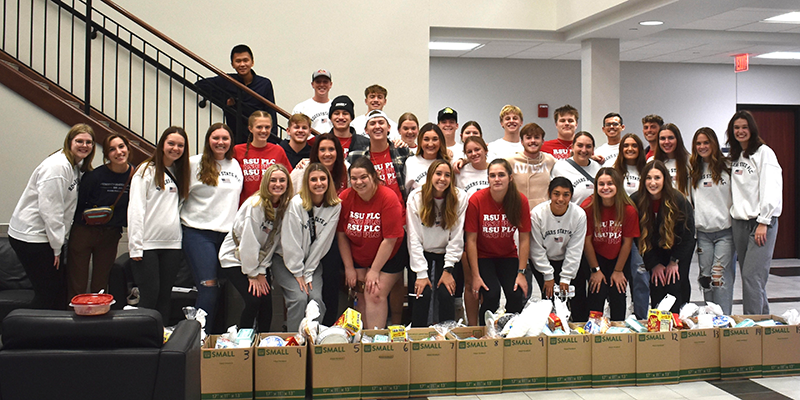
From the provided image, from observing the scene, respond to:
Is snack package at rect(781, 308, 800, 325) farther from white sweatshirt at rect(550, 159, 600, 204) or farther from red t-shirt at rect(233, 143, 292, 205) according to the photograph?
red t-shirt at rect(233, 143, 292, 205)

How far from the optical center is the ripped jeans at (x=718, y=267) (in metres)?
4.28

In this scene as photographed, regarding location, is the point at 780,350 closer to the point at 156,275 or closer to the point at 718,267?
the point at 718,267

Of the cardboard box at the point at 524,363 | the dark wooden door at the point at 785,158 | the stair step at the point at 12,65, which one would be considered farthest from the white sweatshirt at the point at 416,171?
the dark wooden door at the point at 785,158

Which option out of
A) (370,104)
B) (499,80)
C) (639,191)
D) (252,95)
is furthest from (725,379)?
(499,80)

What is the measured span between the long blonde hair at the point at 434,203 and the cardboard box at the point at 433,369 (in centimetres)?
89

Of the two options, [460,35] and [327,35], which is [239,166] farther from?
[460,35]

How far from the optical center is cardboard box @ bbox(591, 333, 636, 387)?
3396mm

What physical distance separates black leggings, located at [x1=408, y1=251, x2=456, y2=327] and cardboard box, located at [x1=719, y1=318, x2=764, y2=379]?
155cm

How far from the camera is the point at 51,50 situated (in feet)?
21.6

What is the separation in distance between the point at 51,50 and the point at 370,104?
378 centimetres

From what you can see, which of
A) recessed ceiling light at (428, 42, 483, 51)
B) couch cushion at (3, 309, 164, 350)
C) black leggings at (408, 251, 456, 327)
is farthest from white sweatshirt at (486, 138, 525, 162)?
recessed ceiling light at (428, 42, 483, 51)

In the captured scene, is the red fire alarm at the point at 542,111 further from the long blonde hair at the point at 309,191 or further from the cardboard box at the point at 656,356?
the cardboard box at the point at 656,356

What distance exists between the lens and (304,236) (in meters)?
3.76

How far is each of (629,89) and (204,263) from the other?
26.2 ft
